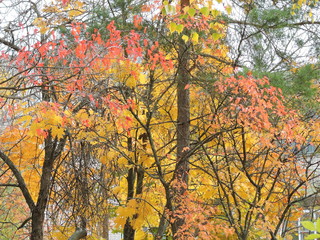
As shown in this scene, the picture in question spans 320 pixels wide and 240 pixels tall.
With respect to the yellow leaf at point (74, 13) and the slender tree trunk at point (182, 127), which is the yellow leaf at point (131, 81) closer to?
the slender tree trunk at point (182, 127)

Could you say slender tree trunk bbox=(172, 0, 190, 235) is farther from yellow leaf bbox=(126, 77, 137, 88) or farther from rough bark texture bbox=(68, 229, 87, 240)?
A: rough bark texture bbox=(68, 229, 87, 240)

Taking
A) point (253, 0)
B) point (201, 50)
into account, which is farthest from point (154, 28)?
point (253, 0)

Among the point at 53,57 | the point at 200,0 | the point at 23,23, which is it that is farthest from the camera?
the point at 200,0

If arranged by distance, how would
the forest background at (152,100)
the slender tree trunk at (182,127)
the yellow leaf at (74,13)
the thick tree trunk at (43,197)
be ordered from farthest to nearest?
the yellow leaf at (74,13) → the slender tree trunk at (182,127) → the thick tree trunk at (43,197) → the forest background at (152,100)

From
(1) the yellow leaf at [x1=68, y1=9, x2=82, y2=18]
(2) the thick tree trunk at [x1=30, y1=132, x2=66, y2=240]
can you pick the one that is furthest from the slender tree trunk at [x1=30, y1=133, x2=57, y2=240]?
(1) the yellow leaf at [x1=68, y1=9, x2=82, y2=18]

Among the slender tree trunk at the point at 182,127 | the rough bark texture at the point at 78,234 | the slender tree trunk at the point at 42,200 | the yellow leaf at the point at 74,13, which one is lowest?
the rough bark texture at the point at 78,234

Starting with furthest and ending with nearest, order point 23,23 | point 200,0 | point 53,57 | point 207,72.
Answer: point 200,0 → point 207,72 → point 23,23 → point 53,57

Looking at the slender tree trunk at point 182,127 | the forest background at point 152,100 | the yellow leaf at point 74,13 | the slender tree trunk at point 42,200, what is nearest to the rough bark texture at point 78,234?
the forest background at point 152,100

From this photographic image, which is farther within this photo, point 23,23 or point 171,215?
point 171,215

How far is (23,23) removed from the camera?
7.54 m

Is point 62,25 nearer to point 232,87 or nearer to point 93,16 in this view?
point 93,16

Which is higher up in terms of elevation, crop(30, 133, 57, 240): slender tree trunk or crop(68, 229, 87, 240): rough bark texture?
crop(30, 133, 57, 240): slender tree trunk

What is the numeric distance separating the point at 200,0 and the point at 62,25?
2.94m

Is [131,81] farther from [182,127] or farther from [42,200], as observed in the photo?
[42,200]
